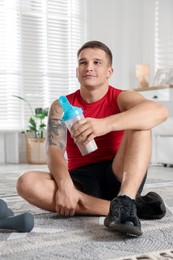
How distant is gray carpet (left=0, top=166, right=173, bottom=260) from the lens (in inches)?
42.9

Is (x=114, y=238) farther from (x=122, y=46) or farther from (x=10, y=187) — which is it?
(x=122, y=46)

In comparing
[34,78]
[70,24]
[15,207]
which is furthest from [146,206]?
[70,24]

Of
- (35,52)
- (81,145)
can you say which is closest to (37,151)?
(35,52)

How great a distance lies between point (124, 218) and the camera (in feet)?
4.10

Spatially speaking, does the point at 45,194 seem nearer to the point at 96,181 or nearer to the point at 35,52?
the point at 96,181

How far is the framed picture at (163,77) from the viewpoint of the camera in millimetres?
4641

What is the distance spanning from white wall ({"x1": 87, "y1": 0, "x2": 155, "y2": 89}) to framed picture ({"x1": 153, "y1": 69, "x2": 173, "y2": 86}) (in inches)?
11.6

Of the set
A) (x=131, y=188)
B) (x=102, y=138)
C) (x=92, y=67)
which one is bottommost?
(x=131, y=188)

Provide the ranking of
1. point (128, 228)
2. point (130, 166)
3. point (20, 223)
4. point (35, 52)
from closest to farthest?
point (128, 228) → point (20, 223) → point (130, 166) → point (35, 52)

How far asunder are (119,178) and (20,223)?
427mm

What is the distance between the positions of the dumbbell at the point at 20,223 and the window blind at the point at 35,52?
3.25 metres

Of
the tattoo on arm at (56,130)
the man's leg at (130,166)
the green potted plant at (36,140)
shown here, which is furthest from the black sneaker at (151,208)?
the green potted plant at (36,140)

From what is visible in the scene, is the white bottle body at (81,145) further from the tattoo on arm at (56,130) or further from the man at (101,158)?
the tattoo on arm at (56,130)

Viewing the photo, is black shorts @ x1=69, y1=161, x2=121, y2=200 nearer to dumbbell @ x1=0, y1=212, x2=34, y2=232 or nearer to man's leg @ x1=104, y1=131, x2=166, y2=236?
man's leg @ x1=104, y1=131, x2=166, y2=236
